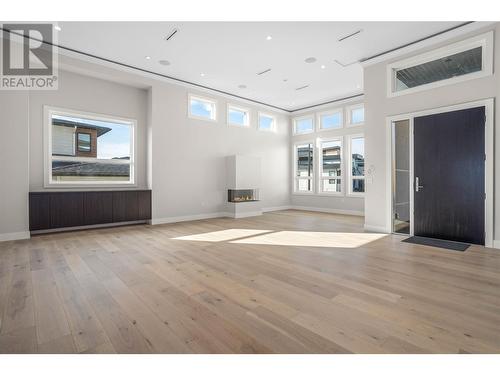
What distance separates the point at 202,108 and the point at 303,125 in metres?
4.04

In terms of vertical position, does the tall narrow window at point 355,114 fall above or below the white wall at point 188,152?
above

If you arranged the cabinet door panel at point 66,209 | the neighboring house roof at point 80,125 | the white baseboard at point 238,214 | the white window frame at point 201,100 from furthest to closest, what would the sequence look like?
the white window frame at point 201,100 < the white baseboard at point 238,214 < the neighboring house roof at point 80,125 < the cabinet door panel at point 66,209

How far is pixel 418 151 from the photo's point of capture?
15.8 ft

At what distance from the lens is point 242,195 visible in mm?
8156

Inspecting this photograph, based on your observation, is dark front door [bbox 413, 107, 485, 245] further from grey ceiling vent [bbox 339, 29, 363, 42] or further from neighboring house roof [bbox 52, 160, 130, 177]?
neighboring house roof [bbox 52, 160, 130, 177]

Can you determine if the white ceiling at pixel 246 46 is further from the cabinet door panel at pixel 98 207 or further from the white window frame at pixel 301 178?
the cabinet door panel at pixel 98 207

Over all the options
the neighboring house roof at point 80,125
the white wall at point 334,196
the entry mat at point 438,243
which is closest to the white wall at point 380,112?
the entry mat at point 438,243

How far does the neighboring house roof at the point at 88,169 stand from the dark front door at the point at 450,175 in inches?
253

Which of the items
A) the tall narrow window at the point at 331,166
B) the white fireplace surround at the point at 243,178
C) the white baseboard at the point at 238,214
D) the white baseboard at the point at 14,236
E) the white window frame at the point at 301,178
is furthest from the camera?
the white window frame at the point at 301,178

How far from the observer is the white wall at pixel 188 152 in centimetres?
646

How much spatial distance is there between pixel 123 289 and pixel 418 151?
205 inches

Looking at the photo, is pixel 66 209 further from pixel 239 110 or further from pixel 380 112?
pixel 380 112
